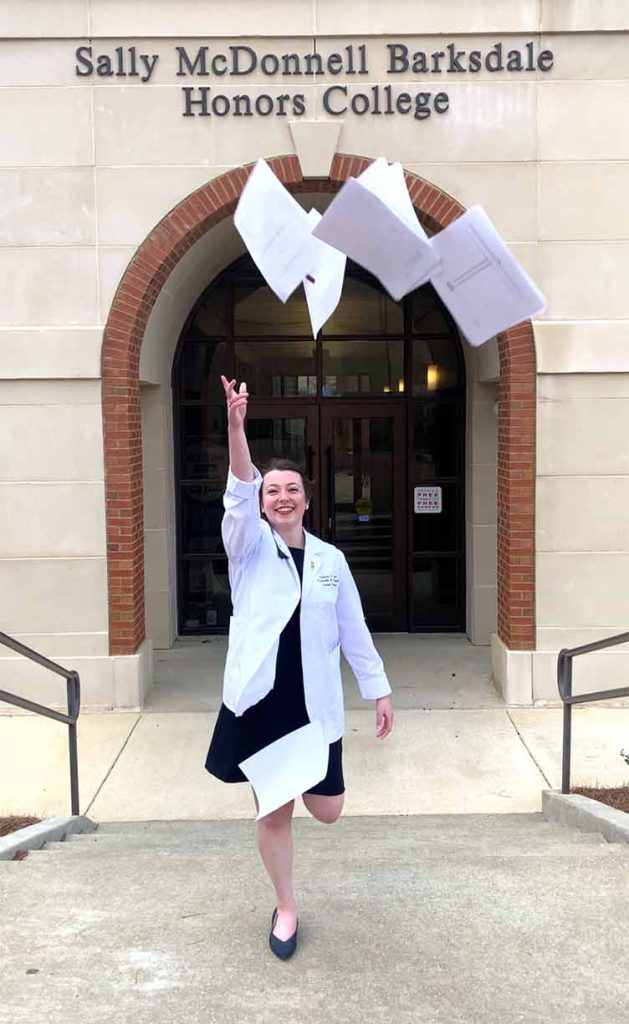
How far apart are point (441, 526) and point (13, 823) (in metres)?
5.73

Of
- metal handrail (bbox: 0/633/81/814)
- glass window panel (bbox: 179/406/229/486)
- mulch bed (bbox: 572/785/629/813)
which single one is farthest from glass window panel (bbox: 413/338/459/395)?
metal handrail (bbox: 0/633/81/814)

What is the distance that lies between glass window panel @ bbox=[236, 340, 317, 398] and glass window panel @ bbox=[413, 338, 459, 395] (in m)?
1.08

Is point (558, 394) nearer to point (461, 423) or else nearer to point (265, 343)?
point (461, 423)

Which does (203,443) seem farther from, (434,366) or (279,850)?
(279,850)

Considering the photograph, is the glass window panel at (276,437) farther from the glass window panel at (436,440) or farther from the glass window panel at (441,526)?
the glass window panel at (441,526)

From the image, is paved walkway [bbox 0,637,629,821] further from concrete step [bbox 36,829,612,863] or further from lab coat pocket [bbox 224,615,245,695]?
lab coat pocket [bbox 224,615,245,695]

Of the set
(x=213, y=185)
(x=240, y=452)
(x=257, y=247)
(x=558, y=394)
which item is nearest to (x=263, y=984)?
(x=240, y=452)

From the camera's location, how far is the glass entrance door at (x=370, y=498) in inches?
377

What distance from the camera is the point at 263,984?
289 centimetres

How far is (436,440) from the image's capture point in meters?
9.55

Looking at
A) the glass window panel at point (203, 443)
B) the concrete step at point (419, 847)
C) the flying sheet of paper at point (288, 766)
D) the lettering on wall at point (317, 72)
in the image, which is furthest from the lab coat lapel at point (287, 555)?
the glass window panel at point (203, 443)

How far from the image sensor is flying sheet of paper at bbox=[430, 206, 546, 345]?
3076 mm

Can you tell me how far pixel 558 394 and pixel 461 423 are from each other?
7.59 feet

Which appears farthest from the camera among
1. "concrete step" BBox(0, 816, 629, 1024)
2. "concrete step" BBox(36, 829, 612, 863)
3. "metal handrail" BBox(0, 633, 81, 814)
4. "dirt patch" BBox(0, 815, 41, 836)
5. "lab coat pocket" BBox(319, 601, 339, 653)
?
"metal handrail" BBox(0, 633, 81, 814)
